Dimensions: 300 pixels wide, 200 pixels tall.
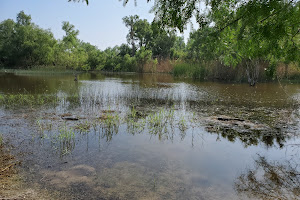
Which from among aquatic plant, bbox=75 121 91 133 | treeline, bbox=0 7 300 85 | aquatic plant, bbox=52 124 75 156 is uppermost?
treeline, bbox=0 7 300 85

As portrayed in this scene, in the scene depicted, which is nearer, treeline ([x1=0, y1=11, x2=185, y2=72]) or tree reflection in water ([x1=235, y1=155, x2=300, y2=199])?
tree reflection in water ([x1=235, y1=155, x2=300, y2=199])

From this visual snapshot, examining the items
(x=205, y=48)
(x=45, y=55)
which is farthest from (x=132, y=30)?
(x=205, y=48)

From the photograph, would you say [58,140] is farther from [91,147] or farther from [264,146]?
[264,146]

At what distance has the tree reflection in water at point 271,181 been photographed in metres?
3.62

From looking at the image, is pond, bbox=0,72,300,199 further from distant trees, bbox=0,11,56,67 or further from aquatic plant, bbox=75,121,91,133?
distant trees, bbox=0,11,56,67

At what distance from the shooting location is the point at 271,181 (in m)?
4.00

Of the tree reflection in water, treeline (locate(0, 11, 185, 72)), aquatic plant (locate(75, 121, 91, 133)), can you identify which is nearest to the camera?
the tree reflection in water

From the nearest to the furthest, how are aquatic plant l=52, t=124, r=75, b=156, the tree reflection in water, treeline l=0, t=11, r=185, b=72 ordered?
the tree reflection in water, aquatic plant l=52, t=124, r=75, b=156, treeline l=0, t=11, r=185, b=72

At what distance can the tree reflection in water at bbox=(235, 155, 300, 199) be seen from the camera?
3621 mm

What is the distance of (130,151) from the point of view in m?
5.21

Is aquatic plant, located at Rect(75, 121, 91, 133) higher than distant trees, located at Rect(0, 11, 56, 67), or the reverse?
distant trees, located at Rect(0, 11, 56, 67)

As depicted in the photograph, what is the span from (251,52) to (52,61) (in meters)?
45.8

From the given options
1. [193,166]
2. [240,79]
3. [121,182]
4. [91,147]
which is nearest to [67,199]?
[121,182]

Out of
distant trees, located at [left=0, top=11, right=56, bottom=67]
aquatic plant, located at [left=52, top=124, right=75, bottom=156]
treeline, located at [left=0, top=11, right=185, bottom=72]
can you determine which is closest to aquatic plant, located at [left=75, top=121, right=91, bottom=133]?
aquatic plant, located at [left=52, top=124, right=75, bottom=156]
